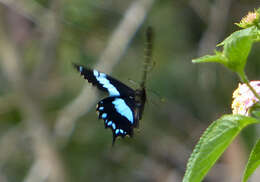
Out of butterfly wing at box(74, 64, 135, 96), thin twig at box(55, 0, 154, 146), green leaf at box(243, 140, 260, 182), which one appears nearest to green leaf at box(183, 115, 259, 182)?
green leaf at box(243, 140, 260, 182)

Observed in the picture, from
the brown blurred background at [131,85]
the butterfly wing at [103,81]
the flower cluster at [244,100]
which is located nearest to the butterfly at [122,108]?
the butterfly wing at [103,81]

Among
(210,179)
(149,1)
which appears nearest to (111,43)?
(149,1)

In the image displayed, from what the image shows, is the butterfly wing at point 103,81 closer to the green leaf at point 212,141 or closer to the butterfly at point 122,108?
the butterfly at point 122,108

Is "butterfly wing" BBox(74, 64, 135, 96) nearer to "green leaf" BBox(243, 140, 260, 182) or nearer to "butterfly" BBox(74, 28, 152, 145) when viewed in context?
"butterfly" BBox(74, 28, 152, 145)

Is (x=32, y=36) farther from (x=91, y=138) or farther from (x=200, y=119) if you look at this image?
(x=200, y=119)

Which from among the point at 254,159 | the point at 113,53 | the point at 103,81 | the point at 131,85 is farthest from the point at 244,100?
the point at 131,85

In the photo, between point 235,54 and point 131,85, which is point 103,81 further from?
point 131,85

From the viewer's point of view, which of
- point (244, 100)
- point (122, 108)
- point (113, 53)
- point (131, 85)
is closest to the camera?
point (244, 100)
